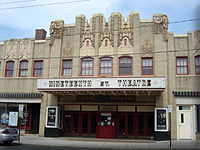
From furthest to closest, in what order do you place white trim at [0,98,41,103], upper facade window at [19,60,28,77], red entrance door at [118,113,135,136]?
1. upper facade window at [19,60,28,77]
2. white trim at [0,98,41,103]
3. red entrance door at [118,113,135,136]

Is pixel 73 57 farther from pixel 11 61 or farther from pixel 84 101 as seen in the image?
pixel 11 61

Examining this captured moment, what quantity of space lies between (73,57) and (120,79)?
6054mm

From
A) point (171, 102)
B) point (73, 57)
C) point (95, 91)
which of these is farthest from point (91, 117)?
point (171, 102)

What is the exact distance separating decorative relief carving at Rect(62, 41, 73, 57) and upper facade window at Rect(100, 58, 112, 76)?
9.86 feet

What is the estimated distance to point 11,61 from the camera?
82.8ft

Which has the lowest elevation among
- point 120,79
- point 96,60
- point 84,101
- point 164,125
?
point 164,125

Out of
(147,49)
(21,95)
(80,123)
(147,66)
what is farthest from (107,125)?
(21,95)

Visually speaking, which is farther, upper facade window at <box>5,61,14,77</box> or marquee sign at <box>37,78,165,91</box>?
upper facade window at <box>5,61,14,77</box>

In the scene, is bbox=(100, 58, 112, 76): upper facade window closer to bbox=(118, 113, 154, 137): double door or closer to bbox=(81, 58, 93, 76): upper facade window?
bbox=(81, 58, 93, 76): upper facade window

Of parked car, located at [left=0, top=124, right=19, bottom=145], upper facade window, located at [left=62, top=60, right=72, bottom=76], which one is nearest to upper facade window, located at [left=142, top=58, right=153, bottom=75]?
upper facade window, located at [left=62, top=60, right=72, bottom=76]

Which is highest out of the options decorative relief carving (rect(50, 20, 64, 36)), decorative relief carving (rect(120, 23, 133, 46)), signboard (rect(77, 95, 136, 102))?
decorative relief carving (rect(50, 20, 64, 36))

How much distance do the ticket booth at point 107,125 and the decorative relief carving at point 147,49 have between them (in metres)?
5.93

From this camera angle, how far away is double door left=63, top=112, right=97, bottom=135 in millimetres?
23147

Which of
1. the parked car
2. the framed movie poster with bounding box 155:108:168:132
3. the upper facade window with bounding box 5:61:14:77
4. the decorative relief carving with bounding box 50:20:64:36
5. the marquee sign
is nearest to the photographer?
the parked car
